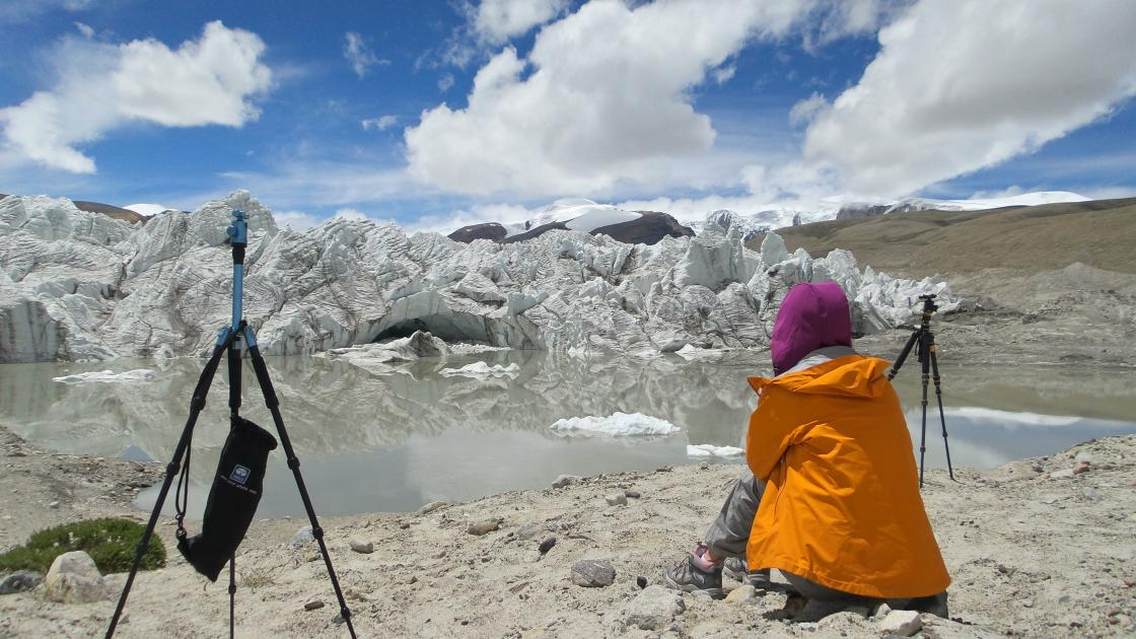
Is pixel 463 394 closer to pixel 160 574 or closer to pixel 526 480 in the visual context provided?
pixel 526 480

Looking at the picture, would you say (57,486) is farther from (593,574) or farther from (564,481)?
(593,574)

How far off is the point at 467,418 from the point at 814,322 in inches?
428

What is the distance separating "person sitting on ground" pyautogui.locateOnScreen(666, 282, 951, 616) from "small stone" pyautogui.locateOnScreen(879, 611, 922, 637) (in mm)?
151

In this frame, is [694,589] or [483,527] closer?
[694,589]

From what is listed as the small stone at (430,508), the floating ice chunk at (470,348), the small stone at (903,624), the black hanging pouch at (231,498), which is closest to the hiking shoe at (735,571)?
the small stone at (903,624)

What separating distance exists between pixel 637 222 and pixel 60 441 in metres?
102

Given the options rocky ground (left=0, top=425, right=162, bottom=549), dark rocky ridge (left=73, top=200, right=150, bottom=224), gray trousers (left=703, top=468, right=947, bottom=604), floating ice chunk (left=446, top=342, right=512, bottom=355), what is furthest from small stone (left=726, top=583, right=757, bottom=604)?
dark rocky ridge (left=73, top=200, right=150, bottom=224)

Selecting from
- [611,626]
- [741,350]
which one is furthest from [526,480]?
[741,350]

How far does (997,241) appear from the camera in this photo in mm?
69000

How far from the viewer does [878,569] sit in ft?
7.46

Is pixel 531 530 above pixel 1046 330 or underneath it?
above

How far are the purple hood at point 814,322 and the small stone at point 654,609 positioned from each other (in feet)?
3.51

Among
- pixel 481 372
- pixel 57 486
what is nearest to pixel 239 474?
pixel 57 486

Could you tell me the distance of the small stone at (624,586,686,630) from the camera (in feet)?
8.63
